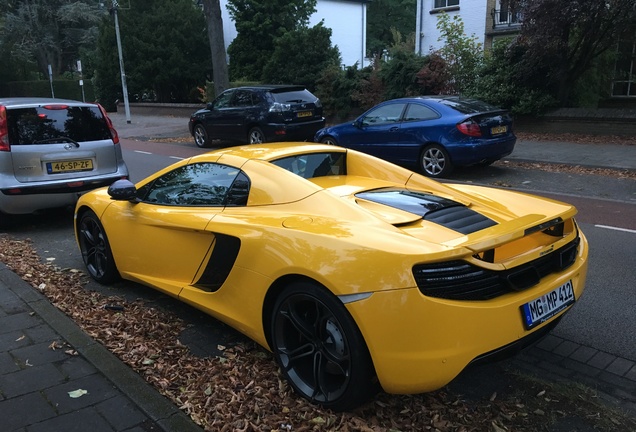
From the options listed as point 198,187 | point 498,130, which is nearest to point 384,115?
point 498,130

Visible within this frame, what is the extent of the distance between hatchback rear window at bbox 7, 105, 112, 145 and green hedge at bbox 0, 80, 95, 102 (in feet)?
122

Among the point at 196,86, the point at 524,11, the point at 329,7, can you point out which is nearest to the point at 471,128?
the point at 524,11

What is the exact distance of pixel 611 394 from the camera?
3068mm

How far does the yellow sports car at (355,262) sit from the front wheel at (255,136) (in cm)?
1036

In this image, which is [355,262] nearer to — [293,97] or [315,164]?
[315,164]

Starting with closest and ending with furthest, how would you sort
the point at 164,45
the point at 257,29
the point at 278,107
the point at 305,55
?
the point at 278,107 → the point at 305,55 → the point at 257,29 → the point at 164,45

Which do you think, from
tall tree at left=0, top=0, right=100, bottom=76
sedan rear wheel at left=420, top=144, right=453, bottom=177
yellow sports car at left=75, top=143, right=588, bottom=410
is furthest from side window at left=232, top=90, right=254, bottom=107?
tall tree at left=0, top=0, right=100, bottom=76

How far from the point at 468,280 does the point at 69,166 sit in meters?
5.86

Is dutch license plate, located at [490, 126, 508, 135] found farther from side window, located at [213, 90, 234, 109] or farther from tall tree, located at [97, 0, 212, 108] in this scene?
tall tree, located at [97, 0, 212, 108]

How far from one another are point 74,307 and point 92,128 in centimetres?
354

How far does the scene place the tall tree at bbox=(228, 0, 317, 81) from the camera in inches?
1056

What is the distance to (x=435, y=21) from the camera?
24.8m

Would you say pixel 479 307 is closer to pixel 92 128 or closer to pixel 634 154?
pixel 92 128

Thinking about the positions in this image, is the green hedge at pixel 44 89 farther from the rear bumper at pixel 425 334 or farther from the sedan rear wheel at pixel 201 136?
the rear bumper at pixel 425 334
